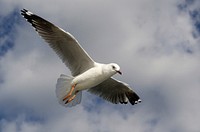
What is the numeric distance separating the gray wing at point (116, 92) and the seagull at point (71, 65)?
99 cm

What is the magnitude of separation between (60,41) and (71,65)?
739mm

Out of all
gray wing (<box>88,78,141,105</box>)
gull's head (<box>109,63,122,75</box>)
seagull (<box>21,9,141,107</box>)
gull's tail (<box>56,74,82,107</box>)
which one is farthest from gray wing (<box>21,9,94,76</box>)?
gray wing (<box>88,78,141,105</box>)

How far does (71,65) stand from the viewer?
1222cm

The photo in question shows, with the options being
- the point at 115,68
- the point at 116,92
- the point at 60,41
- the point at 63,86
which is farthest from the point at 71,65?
the point at 116,92

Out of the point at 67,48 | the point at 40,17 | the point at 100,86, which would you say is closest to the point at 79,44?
the point at 67,48

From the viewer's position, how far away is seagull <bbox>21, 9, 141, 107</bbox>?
1161 centimetres

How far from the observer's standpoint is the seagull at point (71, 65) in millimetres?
11609

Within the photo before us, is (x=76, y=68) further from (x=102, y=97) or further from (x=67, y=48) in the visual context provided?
(x=102, y=97)

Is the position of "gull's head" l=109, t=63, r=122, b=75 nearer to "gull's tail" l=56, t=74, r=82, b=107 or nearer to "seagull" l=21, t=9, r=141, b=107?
"seagull" l=21, t=9, r=141, b=107

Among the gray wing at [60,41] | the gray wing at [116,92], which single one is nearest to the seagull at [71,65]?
the gray wing at [60,41]

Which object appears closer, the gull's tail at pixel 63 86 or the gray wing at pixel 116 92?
the gull's tail at pixel 63 86

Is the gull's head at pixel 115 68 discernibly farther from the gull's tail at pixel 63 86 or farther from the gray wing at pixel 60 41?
the gull's tail at pixel 63 86

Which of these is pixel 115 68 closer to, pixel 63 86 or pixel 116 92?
pixel 63 86

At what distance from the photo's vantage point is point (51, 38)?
11.8 metres
